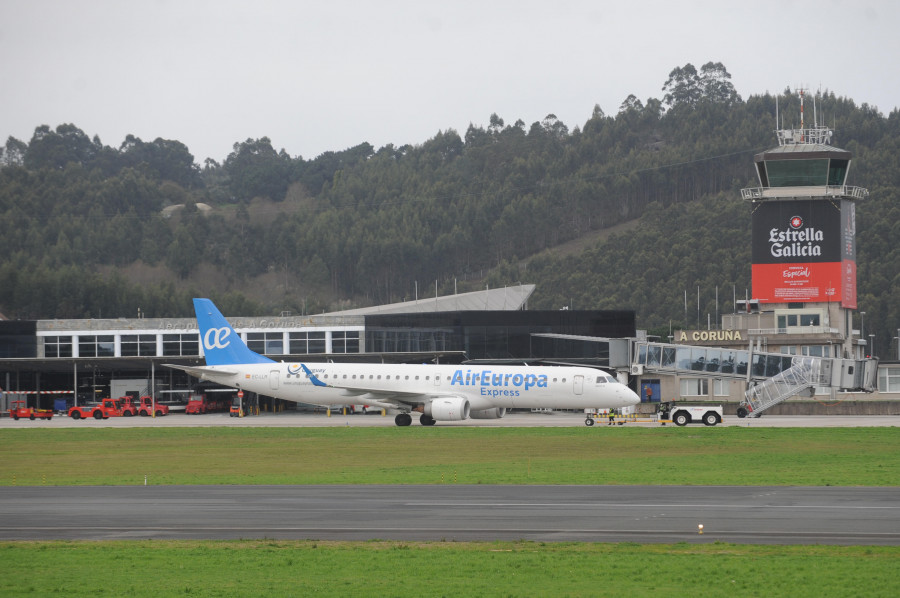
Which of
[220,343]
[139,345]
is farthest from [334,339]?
[220,343]

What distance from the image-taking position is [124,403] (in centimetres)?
8662

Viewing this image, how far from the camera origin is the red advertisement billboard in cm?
10294

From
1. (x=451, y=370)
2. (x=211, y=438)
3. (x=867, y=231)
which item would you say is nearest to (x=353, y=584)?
(x=211, y=438)

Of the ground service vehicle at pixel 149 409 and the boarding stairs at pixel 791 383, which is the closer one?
the boarding stairs at pixel 791 383

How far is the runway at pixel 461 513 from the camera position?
2219 centimetres

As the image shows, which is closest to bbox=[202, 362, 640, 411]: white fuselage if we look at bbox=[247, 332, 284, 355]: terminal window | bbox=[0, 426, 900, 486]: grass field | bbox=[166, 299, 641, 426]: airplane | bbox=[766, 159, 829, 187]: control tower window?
bbox=[166, 299, 641, 426]: airplane

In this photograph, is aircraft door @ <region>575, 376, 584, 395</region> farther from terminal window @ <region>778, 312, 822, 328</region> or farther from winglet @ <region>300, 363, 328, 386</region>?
terminal window @ <region>778, 312, 822, 328</region>

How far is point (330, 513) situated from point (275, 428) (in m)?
37.0

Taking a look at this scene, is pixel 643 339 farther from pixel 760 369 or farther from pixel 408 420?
pixel 408 420

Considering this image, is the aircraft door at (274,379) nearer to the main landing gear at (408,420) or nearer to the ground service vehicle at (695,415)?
the main landing gear at (408,420)

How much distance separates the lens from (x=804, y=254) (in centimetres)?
10406

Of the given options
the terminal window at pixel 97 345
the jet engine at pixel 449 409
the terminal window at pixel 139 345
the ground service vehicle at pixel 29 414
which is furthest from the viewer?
the terminal window at pixel 97 345

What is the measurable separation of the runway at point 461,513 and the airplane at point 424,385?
93.7 feet

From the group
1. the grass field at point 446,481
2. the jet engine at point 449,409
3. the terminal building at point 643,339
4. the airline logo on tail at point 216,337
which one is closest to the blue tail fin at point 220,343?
the airline logo on tail at point 216,337
